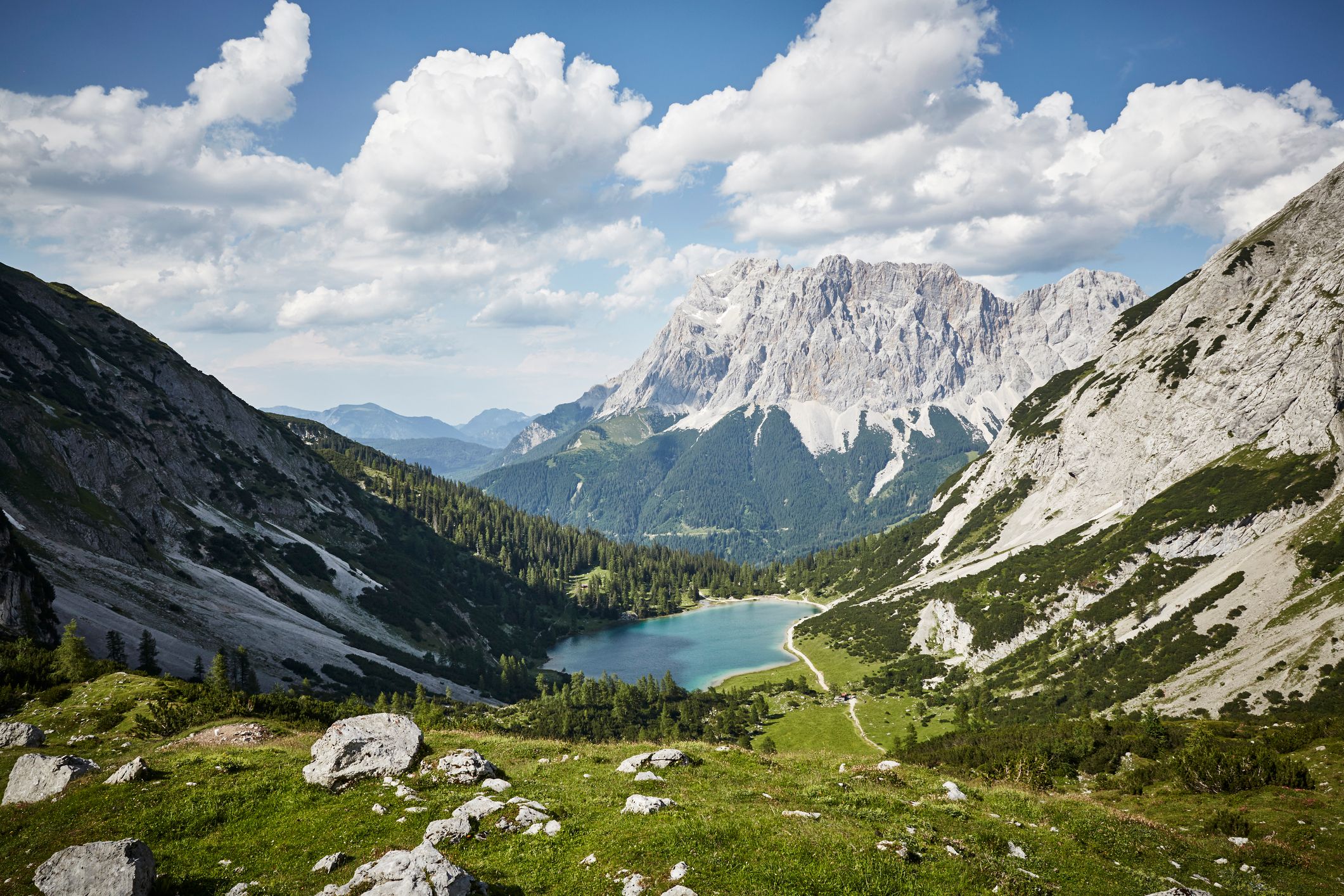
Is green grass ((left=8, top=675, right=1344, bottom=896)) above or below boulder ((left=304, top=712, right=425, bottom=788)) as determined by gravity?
below

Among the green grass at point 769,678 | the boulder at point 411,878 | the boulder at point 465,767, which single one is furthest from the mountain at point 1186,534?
the boulder at point 411,878

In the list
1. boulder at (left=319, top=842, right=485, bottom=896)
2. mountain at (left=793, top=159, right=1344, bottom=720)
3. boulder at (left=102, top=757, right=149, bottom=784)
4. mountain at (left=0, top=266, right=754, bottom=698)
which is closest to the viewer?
boulder at (left=319, top=842, right=485, bottom=896)

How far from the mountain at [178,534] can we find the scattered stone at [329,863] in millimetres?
58481

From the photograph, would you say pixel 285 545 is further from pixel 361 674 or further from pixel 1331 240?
pixel 1331 240

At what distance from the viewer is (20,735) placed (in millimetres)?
30328

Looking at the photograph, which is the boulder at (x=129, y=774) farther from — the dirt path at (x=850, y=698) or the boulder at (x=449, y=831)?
the dirt path at (x=850, y=698)

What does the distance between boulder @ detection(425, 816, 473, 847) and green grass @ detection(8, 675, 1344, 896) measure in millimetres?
477

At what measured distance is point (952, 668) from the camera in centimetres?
14888

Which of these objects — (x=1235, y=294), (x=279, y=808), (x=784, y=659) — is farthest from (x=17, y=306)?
(x=1235, y=294)

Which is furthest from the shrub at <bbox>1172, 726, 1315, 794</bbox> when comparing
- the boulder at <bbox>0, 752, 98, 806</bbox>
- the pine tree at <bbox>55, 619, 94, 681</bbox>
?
the pine tree at <bbox>55, 619, 94, 681</bbox>

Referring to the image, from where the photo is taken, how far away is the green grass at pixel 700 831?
18.1 metres

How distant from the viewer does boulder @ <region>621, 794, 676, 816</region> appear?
72.3 ft

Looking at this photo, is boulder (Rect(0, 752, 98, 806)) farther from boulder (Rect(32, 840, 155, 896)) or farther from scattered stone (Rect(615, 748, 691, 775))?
scattered stone (Rect(615, 748, 691, 775))

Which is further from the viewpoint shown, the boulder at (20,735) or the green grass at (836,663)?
the green grass at (836,663)
